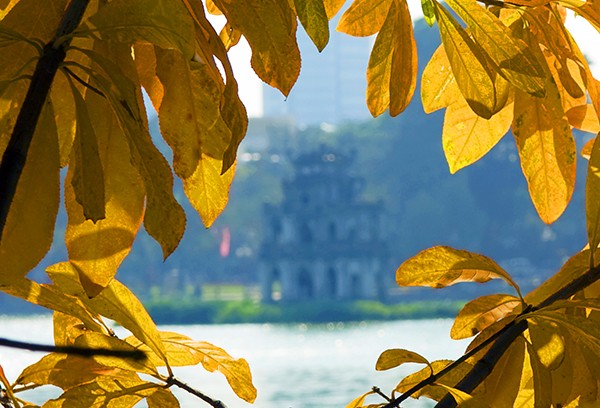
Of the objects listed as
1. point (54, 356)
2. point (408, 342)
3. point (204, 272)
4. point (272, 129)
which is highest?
point (272, 129)

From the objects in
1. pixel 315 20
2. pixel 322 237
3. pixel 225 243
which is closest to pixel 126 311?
pixel 315 20

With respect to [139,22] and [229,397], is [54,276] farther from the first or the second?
[229,397]

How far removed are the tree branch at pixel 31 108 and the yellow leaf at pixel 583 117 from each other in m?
0.25

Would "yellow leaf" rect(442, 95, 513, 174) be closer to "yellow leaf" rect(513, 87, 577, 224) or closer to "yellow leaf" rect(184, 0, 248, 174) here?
"yellow leaf" rect(513, 87, 577, 224)

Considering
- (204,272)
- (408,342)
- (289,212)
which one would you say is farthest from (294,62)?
(204,272)

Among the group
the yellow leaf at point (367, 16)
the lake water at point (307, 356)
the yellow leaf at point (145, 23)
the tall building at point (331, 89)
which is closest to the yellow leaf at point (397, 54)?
the yellow leaf at point (367, 16)

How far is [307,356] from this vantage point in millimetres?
22375

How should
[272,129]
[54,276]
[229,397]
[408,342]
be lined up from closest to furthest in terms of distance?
[54,276], [229,397], [408,342], [272,129]

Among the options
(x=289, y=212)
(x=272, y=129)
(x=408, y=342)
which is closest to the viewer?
(x=408, y=342)

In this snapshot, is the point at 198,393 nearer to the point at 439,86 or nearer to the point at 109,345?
the point at 109,345

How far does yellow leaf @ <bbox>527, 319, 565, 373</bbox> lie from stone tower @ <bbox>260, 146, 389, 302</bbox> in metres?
24.1

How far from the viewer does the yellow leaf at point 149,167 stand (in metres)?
0.28

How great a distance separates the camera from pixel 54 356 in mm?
410

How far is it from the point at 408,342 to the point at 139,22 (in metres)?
21.0
